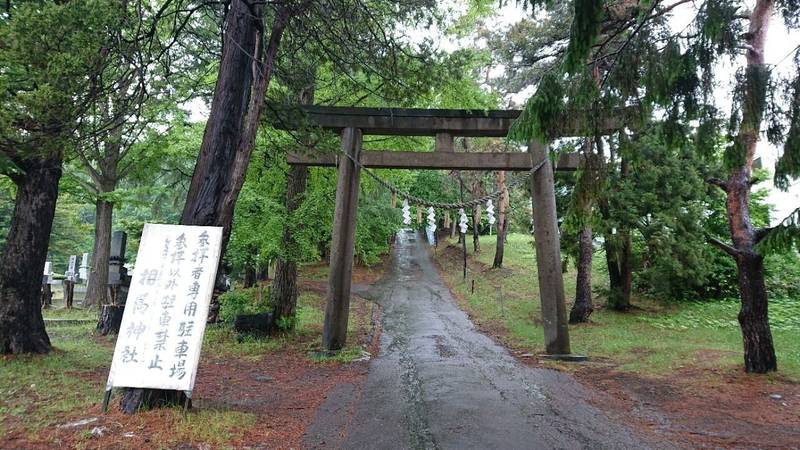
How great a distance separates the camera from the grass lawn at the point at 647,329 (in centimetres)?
879

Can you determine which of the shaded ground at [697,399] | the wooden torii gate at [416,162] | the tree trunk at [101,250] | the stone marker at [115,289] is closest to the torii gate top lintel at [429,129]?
the wooden torii gate at [416,162]

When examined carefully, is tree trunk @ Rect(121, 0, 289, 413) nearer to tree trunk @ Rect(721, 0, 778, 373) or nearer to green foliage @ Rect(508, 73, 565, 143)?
green foliage @ Rect(508, 73, 565, 143)

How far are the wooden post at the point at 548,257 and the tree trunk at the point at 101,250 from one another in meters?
14.3

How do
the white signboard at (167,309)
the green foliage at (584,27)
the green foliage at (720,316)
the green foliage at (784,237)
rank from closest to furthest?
the green foliage at (784,237)
the green foliage at (584,27)
the white signboard at (167,309)
the green foliage at (720,316)

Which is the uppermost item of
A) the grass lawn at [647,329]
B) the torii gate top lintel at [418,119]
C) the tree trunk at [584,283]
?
the torii gate top lintel at [418,119]

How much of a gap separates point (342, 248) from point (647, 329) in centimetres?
825

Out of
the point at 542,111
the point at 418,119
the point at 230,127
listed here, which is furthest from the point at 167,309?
the point at 418,119

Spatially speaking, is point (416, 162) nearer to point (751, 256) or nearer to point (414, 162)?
point (414, 162)

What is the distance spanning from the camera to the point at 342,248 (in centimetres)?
957

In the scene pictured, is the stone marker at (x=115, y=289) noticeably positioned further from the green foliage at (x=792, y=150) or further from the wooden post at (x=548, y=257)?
the green foliage at (x=792, y=150)

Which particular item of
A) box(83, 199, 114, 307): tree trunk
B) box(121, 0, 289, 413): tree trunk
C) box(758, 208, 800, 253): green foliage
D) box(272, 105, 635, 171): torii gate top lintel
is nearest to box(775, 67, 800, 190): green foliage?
box(758, 208, 800, 253): green foliage

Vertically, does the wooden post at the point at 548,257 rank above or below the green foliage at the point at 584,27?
below

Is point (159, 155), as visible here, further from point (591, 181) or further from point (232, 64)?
point (591, 181)

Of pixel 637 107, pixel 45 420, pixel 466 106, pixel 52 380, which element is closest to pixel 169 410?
pixel 45 420
